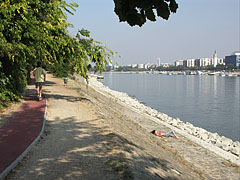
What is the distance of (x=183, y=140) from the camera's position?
13.3 meters

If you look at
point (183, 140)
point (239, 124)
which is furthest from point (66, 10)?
point (239, 124)

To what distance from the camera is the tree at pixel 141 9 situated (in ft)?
9.27

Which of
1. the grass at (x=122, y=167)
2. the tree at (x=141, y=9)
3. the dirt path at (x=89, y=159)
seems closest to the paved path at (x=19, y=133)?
the dirt path at (x=89, y=159)

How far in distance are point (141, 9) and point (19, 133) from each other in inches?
247

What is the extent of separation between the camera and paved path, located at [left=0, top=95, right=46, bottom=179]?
5.74m

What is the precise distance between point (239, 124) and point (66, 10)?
61.5ft

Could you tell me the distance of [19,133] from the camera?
788 cm

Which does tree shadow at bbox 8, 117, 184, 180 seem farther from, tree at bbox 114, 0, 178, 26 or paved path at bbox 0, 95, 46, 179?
tree at bbox 114, 0, 178, 26

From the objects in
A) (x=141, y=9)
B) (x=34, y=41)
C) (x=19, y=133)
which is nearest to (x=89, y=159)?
(x=19, y=133)

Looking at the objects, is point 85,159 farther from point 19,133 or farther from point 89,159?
point 19,133

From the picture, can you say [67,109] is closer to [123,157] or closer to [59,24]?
[59,24]

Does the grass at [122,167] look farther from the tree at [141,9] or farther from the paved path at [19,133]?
the tree at [141,9]

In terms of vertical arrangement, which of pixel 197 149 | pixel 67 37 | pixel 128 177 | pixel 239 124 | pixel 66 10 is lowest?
pixel 239 124

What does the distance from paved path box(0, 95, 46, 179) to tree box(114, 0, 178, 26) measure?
378 cm
